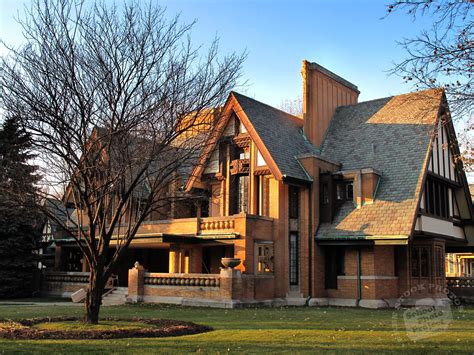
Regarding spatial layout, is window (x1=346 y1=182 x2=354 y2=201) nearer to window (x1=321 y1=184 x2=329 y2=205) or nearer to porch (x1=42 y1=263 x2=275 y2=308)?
window (x1=321 y1=184 x2=329 y2=205)

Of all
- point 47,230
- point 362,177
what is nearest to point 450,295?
point 362,177

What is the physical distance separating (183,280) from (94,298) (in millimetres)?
10039

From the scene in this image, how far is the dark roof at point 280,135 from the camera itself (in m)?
26.2

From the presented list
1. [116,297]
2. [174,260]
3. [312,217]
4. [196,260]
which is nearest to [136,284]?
[116,297]

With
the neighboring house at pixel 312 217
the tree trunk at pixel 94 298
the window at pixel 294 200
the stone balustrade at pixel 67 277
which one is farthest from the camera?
the stone balustrade at pixel 67 277

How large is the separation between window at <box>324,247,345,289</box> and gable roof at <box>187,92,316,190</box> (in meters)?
3.64

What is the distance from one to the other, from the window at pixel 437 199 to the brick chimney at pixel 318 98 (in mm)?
6301

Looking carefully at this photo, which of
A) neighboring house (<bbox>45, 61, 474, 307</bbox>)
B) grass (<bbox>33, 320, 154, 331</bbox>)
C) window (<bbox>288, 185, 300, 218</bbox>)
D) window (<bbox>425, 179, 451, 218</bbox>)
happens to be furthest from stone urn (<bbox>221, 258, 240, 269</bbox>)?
window (<bbox>425, 179, 451, 218</bbox>)

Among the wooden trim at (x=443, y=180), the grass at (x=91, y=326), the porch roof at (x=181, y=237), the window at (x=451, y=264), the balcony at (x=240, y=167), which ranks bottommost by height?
the grass at (x=91, y=326)

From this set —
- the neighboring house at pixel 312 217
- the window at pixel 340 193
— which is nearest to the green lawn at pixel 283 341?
the neighboring house at pixel 312 217

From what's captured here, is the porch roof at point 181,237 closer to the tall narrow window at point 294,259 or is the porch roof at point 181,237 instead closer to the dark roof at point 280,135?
the tall narrow window at point 294,259

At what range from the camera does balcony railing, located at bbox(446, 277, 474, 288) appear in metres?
29.6

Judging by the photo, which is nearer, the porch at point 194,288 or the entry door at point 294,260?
the porch at point 194,288

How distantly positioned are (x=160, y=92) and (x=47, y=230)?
28.7m
